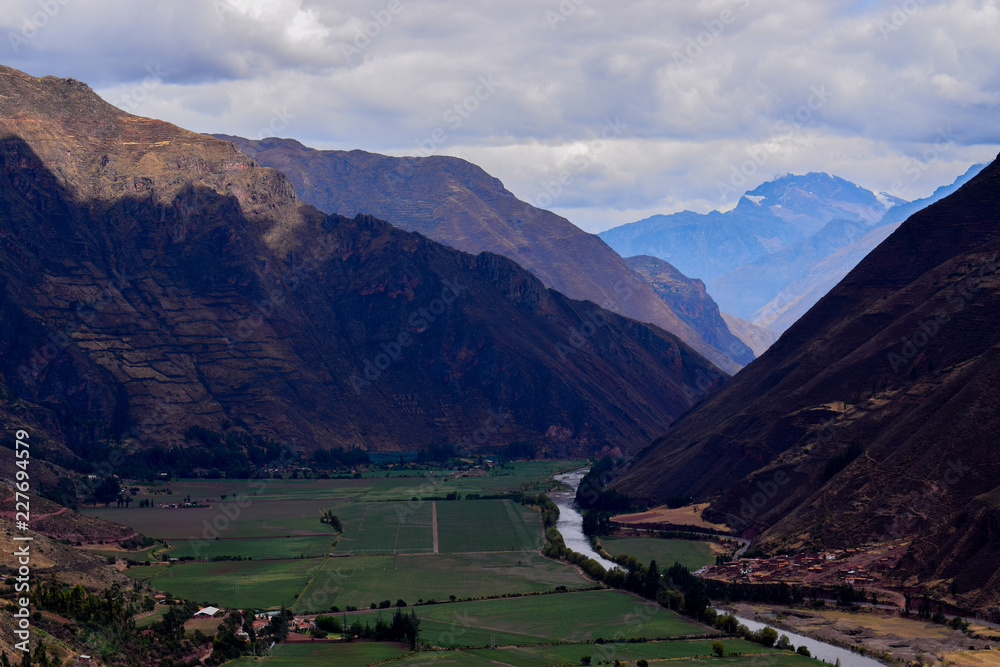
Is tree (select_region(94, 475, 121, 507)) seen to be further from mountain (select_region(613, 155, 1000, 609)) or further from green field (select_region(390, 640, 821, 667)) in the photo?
green field (select_region(390, 640, 821, 667))

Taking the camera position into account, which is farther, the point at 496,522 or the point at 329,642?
the point at 496,522

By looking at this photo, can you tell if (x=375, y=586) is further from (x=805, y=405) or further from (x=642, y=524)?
(x=805, y=405)

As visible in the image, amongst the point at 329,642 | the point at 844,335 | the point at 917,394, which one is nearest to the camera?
the point at 329,642

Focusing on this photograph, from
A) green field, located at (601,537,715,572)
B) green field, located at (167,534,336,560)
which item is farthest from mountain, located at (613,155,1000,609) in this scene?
green field, located at (167,534,336,560)

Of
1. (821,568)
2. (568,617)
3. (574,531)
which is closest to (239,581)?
(568,617)

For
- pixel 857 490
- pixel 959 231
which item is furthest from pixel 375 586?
pixel 959 231

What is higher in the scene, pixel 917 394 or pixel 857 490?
pixel 917 394

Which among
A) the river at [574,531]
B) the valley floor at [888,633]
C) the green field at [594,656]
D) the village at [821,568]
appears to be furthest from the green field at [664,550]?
the green field at [594,656]
